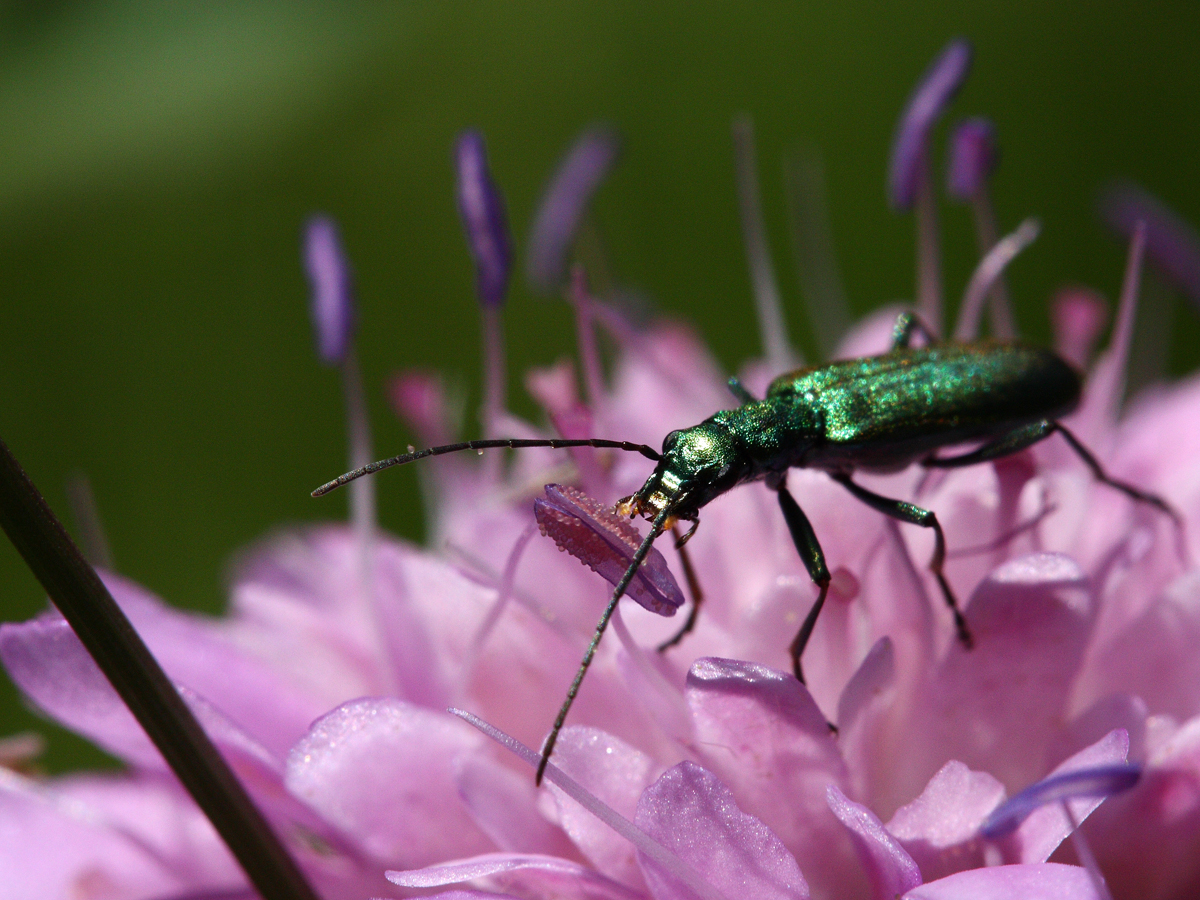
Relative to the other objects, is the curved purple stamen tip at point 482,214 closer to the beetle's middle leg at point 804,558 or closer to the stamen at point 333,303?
the stamen at point 333,303

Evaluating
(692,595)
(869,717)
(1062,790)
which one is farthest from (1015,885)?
(692,595)

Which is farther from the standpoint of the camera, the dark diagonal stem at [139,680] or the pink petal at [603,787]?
the pink petal at [603,787]

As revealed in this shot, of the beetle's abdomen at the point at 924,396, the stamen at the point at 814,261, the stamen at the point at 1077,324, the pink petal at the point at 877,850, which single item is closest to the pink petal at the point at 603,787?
the pink petal at the point at 877,850

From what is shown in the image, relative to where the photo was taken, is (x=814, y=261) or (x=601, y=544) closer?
(x=601, y=544)

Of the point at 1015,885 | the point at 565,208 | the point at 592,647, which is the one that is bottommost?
the point at 1015,885

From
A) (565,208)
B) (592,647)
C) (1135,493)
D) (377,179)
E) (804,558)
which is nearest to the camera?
(592,647)

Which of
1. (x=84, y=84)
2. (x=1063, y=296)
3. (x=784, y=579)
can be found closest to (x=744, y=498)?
(x=784, y=579)

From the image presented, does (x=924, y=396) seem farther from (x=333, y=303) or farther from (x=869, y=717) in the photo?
(x=333, y=303)
